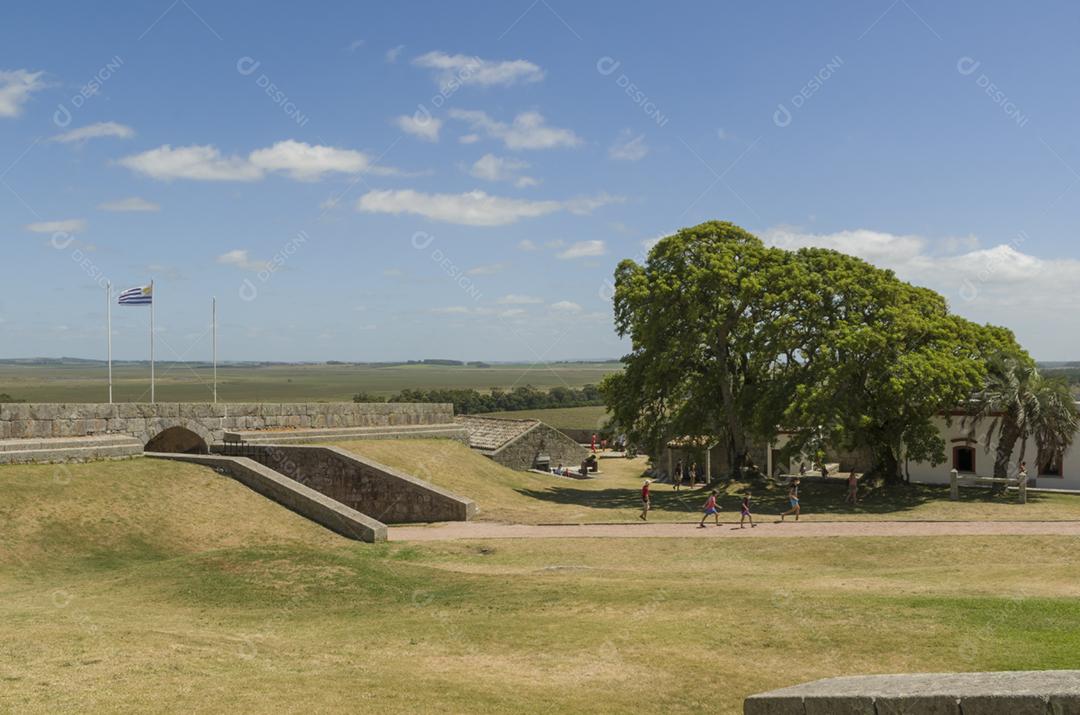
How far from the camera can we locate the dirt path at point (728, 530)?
25344 millimetres

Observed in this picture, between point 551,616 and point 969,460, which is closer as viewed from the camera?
point 551,616

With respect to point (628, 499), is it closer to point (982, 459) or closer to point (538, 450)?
point (982, 459)

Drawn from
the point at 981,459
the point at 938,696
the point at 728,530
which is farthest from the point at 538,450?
the point at 938,696

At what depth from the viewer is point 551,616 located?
15.2m

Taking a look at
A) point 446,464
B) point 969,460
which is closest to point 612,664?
point 446,464

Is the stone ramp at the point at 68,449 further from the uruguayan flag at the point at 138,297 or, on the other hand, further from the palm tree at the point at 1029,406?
the palm tree at the point at 1029,406

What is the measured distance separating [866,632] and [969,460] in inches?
1108

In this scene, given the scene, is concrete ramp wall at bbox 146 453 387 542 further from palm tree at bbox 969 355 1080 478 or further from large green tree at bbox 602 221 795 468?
palm tree at bbox 969 355 1080 478

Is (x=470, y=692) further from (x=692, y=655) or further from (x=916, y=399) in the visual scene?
(x=916, y=399)

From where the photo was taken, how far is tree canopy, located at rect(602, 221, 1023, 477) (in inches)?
1318

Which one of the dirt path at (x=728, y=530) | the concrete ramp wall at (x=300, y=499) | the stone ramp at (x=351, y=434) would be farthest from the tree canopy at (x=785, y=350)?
the concrete ramp wall at (x=300, y=499)

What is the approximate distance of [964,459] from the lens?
38.1 meters

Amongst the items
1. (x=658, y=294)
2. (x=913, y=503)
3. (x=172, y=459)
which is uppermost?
(x=658, y=294)

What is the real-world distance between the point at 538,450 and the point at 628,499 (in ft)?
50.4
